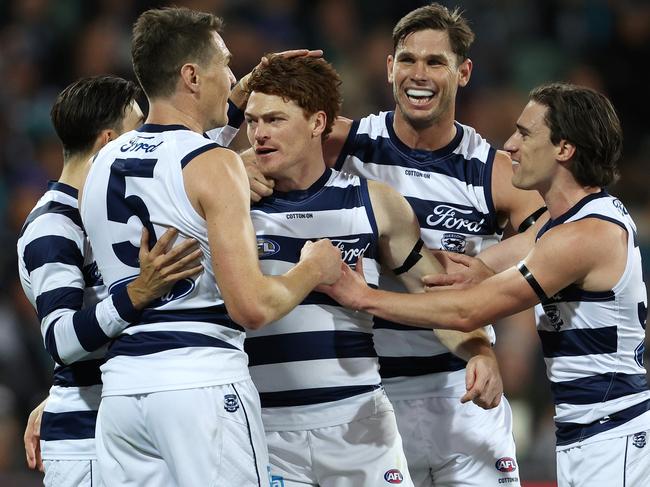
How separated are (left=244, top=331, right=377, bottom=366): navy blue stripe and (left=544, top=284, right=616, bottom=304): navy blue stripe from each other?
83 cm

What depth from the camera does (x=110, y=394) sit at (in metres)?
3.68

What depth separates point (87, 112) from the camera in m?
4.43

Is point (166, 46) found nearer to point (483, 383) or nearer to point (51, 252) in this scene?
point (51, 252)

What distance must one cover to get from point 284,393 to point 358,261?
23.5 inches

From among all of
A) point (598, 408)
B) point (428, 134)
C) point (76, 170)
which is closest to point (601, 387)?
point (598, 408)

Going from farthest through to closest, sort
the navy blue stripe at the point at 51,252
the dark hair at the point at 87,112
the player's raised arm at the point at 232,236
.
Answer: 1. the dark hair at the point at 87,112
2. the navy blue stripe at the point at 51,252
3. the player's raised arm at the point at 232,236

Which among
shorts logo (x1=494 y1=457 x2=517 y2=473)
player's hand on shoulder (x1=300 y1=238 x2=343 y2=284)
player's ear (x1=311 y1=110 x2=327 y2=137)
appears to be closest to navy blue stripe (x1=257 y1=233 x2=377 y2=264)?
player's hand on shoulder (x1=300 y1=238 x2=343 y2=284)

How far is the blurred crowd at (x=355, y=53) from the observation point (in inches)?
399

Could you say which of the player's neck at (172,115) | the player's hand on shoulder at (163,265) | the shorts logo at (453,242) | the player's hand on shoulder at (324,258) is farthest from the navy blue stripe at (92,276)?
the shorts logo at (453,242)

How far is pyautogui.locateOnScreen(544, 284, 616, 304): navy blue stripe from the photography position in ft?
13.3

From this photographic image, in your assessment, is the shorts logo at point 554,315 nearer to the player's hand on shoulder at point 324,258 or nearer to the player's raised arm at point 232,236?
the player's hand on shoulder at point 324,258

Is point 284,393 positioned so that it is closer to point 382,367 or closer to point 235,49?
point 382,367

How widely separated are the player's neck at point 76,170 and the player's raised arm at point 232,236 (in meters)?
0.99

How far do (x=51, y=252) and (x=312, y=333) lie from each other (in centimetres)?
106
